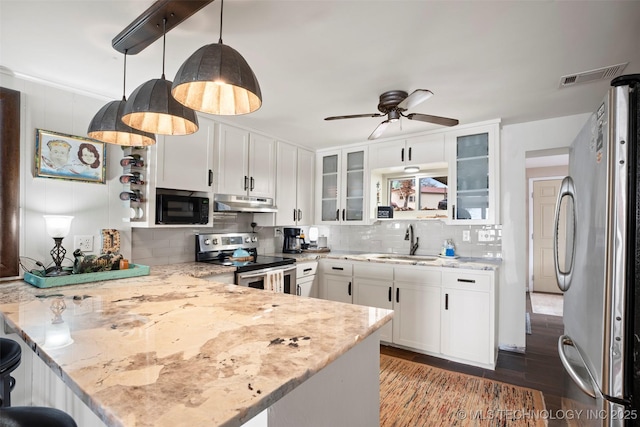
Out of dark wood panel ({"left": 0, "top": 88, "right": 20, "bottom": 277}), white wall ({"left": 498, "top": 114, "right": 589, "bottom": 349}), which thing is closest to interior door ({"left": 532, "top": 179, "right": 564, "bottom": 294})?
white wall ({"left": 498, "top": 114, "right": 589, "bottom": 349})

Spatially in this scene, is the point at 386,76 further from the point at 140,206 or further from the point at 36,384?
the point at 36,384

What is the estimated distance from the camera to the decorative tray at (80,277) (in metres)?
1.80

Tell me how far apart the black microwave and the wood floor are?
7.56ft

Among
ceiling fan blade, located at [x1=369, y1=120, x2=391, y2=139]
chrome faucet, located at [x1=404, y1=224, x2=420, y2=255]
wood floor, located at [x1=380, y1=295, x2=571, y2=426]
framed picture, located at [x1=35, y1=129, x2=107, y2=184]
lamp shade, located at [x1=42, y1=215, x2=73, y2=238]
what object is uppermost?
ceiling fan blade, located at [x1=369, y1=120, x2=391, y2=139]

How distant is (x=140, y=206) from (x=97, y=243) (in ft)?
1.36

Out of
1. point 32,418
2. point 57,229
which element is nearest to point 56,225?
point 57,229

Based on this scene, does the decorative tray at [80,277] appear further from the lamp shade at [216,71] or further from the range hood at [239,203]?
the lamp shade at [216,71]

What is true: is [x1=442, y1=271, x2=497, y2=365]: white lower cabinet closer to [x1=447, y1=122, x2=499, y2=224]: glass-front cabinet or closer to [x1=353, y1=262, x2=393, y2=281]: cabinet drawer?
[x1=353, y1=262, x2=393, y2=281]: cabinet drawer

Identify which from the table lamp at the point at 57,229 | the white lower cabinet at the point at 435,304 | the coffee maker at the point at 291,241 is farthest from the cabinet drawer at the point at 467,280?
the table lamp at the point at 57,229

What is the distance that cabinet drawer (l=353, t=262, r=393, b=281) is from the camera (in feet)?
10.8

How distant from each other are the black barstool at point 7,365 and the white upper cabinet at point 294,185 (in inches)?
101

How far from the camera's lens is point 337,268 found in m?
3.66

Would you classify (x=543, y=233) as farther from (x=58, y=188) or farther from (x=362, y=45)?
(x=58, y=188)

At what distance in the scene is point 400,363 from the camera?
2.89m
